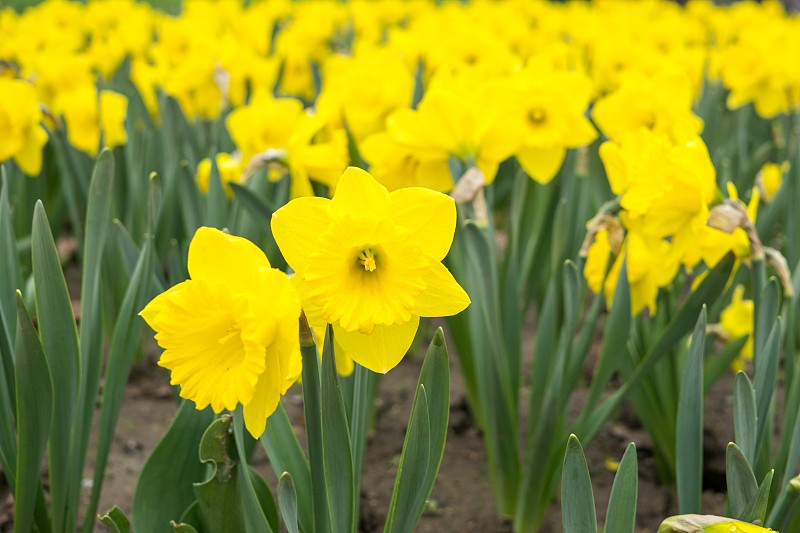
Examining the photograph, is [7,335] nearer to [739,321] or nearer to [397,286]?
[397,286]

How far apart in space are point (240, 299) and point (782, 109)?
2899mm

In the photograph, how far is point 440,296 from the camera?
1.08m

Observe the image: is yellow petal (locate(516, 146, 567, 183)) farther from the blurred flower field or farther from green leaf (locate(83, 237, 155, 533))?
green leaf (locate(83, 237, 155, 533))

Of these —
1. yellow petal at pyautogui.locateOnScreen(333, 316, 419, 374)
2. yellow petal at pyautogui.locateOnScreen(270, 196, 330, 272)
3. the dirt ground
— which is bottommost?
the dirt ground

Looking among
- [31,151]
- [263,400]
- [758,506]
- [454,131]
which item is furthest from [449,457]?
[31,151]

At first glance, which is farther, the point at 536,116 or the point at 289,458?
the point at 536,116

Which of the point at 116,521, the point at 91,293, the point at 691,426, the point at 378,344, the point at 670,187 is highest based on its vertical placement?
the point at 670,187

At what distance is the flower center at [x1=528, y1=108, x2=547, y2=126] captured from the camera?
2.04m

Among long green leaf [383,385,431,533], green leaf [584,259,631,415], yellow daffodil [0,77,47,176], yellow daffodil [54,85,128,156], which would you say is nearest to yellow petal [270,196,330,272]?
long green leaf [383,385,431,533]

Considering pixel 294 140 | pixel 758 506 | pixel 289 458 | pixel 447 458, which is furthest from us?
pixel 447 458

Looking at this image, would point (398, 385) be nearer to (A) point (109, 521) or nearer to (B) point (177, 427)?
(B) point (177, 427)

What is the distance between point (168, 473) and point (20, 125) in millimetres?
1334

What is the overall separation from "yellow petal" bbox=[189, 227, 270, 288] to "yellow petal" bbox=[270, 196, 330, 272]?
5cm

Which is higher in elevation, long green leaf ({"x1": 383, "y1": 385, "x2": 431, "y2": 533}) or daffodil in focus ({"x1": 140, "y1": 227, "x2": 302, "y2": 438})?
daffodil in focus ({"x1": 140, "y1": 227, "x2": 302, "y2": 438})
